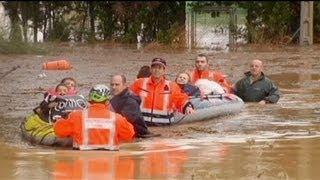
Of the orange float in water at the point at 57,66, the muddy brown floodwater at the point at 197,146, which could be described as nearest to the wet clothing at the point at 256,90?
the muddy brown floodwater at the point at 197,146

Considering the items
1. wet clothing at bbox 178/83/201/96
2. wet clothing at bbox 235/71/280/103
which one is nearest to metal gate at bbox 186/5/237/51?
wet clothing at bbox 235/71/280/103

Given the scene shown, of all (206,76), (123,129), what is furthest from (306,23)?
(123,129)

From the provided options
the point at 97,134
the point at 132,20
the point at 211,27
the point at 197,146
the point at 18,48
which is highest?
the point at 132,20

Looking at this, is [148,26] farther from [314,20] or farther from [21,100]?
[21,100]

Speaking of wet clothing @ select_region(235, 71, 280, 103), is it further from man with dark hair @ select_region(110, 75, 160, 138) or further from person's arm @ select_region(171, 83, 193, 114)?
man with dark hair @ select_region(110, 75, 160, 138)

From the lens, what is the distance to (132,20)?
34.2 m

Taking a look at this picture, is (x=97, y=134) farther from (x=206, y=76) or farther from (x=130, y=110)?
(x=206, y=76)

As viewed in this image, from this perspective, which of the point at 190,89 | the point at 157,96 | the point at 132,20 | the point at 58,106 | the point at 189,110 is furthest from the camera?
the point at 132,20

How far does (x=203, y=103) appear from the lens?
47.2 feet

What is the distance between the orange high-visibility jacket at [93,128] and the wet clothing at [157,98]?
2.17 m

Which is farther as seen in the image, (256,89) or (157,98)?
(256,89)

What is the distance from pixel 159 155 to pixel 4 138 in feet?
8.38

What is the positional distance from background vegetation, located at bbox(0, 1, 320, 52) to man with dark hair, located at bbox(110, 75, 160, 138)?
19.5m

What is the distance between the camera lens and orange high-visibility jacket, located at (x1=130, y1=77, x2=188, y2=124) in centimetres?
1341
